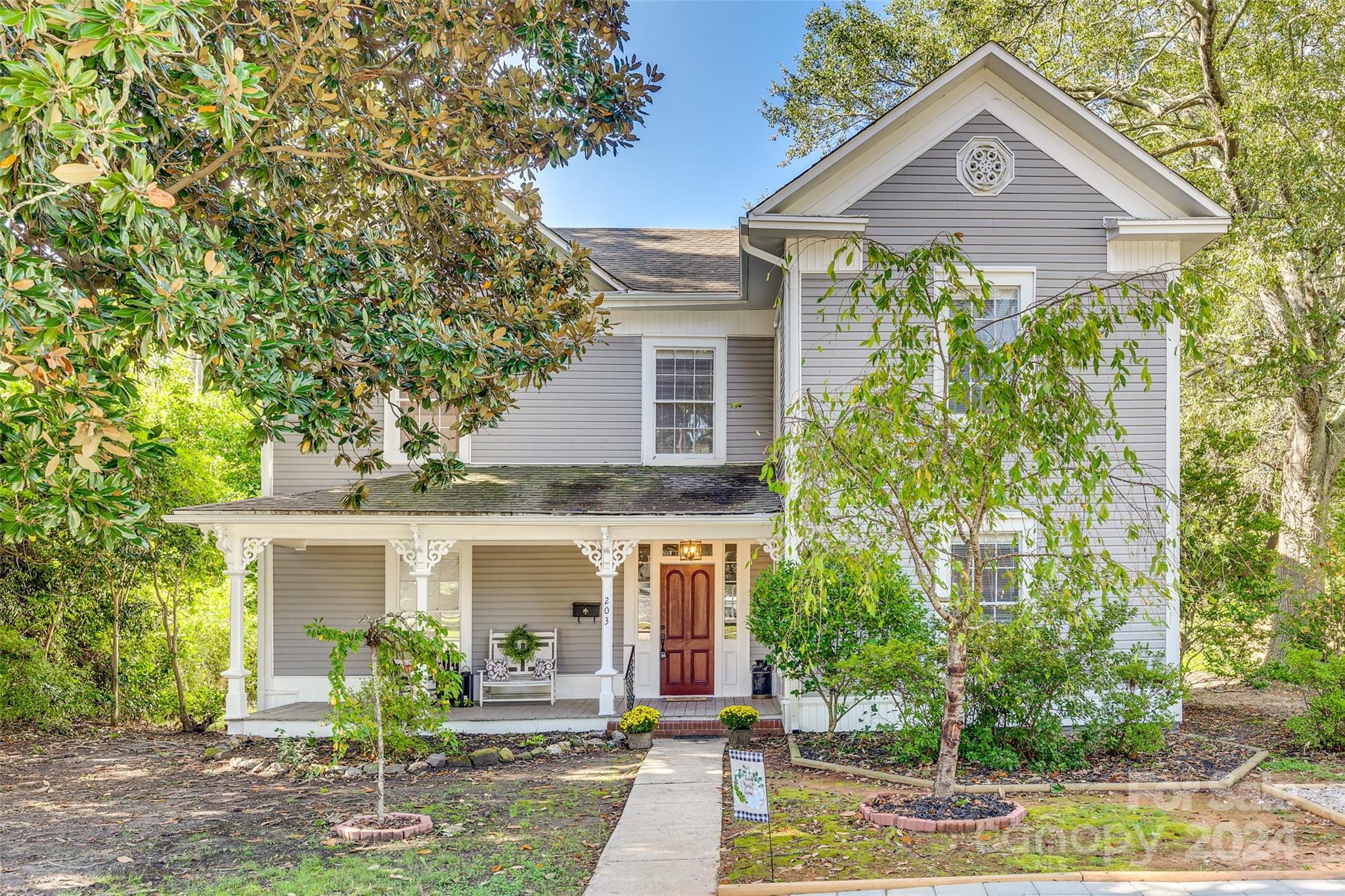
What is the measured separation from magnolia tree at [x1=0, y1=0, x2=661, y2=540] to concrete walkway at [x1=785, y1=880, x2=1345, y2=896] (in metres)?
5.22

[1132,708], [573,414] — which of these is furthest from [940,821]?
[573,414]

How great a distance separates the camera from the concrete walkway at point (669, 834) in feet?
20.1

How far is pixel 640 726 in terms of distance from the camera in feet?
35.0

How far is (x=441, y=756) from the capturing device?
1050cm

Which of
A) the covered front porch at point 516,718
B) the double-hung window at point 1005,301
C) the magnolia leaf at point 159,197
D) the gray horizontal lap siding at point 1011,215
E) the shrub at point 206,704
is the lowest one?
the shrub at point 206,704

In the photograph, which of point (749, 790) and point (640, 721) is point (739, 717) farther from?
point (749, 790)

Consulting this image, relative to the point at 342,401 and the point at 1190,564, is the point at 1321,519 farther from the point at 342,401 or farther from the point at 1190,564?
the point at 342,401

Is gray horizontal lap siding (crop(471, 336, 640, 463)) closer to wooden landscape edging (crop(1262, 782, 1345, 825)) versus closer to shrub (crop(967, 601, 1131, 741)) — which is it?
shrub (crop(967, 601, 1131, 741))

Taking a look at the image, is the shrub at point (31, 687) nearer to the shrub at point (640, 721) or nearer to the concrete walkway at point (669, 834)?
the shrub at point (640, 721)

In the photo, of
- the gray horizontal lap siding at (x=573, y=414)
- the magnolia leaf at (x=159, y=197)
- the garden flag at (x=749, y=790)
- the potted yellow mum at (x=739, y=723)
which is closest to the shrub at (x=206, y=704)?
the gray horizontal lap siding at (x=573, y=414)

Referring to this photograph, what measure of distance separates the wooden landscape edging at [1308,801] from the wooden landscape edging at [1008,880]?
182 centimetres

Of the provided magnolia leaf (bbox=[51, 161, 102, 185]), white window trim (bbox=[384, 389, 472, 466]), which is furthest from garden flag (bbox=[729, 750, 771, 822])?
white window trim (bbox=[384, 389, 472, 466])

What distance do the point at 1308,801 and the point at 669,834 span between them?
5.75m

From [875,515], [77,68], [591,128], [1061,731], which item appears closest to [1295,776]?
[1061,731]
